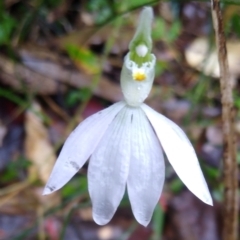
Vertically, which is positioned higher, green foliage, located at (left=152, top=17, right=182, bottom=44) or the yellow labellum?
green foliage, located at (left=152, top=17, right=182, bottom=44)

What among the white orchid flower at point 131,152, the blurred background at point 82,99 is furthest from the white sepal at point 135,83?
the blurred background at point 82,99

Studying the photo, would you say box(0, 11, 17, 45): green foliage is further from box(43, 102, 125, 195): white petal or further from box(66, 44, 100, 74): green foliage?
box(43, 102, 125, 195): white petal

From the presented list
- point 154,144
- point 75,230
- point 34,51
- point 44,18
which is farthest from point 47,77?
point 154,144

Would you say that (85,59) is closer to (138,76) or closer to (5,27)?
(5,27)

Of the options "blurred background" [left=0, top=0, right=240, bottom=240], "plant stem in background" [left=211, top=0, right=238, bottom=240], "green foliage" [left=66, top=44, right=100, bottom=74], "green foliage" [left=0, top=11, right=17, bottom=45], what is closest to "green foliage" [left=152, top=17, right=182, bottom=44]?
"blurred background" [left=0, top=0, right=240, bottom=240]

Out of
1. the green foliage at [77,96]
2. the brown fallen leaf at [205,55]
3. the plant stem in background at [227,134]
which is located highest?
the brown fallen leaf at [205,55]

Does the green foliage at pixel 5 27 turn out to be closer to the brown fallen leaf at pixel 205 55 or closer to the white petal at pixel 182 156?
the brown fallen leaf at pixel 205 55

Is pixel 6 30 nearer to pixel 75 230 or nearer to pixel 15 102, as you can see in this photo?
pixel 15 102
